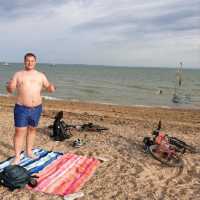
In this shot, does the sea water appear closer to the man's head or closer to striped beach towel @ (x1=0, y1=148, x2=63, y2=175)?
striped beach towel @ (x1=0, y1=148, x2=63, y2=175)

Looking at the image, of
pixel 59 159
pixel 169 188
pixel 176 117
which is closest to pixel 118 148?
pixel 59 159

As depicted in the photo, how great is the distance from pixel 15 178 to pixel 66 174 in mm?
1172

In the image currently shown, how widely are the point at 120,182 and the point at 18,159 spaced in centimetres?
215

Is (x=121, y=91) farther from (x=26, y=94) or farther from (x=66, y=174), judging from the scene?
(x=26, y=94)

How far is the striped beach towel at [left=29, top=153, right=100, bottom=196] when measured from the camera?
5.89m

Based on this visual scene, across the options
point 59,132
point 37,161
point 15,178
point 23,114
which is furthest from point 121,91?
point 15,178

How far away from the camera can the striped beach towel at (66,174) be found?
19.3 feet

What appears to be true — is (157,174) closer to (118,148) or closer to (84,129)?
(118,148)

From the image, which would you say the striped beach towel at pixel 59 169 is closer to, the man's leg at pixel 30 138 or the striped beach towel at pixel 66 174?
the striped beach towel at pixel 66 174

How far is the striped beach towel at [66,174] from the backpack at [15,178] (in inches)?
9.0

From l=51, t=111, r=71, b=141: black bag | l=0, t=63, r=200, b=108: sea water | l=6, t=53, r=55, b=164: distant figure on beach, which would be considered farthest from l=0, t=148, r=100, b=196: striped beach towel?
l=0, t=63, r=200, b=108: sea water

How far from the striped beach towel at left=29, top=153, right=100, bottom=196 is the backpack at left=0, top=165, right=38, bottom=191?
0.23 m

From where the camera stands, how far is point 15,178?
18.7 ft

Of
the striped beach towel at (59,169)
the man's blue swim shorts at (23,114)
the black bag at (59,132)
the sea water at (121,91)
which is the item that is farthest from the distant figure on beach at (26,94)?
the sea water at (121,91)
